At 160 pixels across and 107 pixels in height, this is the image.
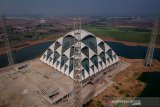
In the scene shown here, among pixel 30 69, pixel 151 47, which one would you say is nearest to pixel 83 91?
pixel 30 69

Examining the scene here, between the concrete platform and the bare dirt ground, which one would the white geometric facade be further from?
the bare dirt ground

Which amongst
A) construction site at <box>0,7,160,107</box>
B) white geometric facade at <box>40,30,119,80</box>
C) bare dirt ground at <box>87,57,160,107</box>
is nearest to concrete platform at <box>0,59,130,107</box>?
construction site at <box>0,7,160,107</box>

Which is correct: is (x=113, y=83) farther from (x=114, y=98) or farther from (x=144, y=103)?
(x=144, y=103)

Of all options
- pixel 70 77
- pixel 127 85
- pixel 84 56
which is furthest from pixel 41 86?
pixel 127 85

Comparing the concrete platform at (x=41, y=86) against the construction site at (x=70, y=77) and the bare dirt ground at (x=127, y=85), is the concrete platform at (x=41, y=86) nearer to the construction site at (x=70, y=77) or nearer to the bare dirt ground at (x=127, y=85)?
the construction site at (x=70, y=77)

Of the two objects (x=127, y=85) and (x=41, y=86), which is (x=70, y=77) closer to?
(x=41, y=86)

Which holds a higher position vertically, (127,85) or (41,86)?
(41,86)
